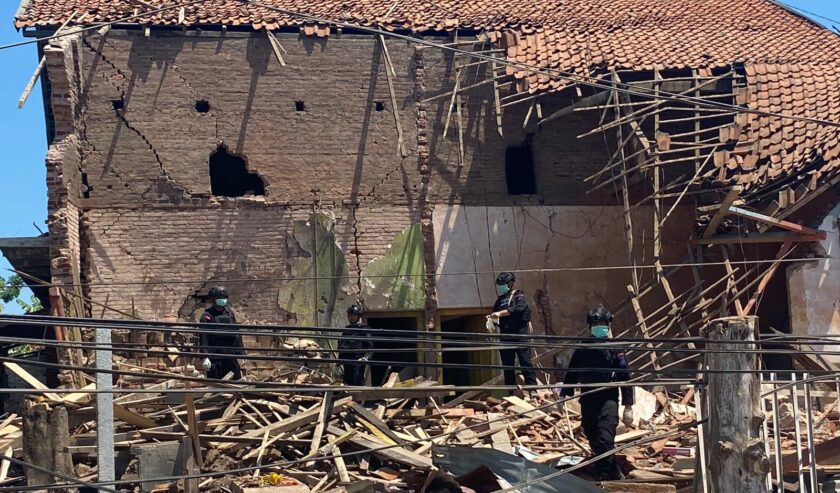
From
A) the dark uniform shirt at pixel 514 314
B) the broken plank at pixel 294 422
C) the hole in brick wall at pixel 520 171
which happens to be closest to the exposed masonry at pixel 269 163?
the hole in brick wall at pixel 520 171

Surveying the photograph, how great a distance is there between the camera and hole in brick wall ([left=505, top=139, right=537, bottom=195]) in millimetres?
20172

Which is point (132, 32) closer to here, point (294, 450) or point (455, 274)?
point (455, 274)

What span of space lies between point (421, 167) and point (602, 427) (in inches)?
347

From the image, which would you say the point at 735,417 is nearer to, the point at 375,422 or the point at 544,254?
the point at 375,422

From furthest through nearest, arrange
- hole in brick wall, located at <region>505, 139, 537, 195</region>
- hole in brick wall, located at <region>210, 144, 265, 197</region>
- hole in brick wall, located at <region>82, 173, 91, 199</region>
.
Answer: hole in brick wall, located at <region>505, 139, 537, 195</region> < hole in brick wall, located at <region>210, 144, 265, 197</region> < hole in brick wall, located at <region>82, 173, 91, 199</region>

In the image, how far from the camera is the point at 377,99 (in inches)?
765

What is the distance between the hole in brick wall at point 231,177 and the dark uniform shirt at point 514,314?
19.8ft

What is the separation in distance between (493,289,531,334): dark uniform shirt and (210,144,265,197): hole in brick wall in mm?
6045

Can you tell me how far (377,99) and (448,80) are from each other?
1312 mm

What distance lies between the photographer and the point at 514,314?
14.5 metres

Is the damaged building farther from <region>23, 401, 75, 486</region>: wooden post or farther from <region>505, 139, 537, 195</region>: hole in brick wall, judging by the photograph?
<region>23, 401, 75, 486</region>: wooden post

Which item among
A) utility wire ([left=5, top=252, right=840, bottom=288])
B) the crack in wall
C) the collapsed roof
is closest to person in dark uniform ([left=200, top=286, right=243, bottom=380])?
utility wire ([left=5, top=252, right=840, bottom=288])

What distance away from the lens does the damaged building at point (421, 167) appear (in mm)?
17766

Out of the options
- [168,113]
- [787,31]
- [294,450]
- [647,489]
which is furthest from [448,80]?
[647,489]
